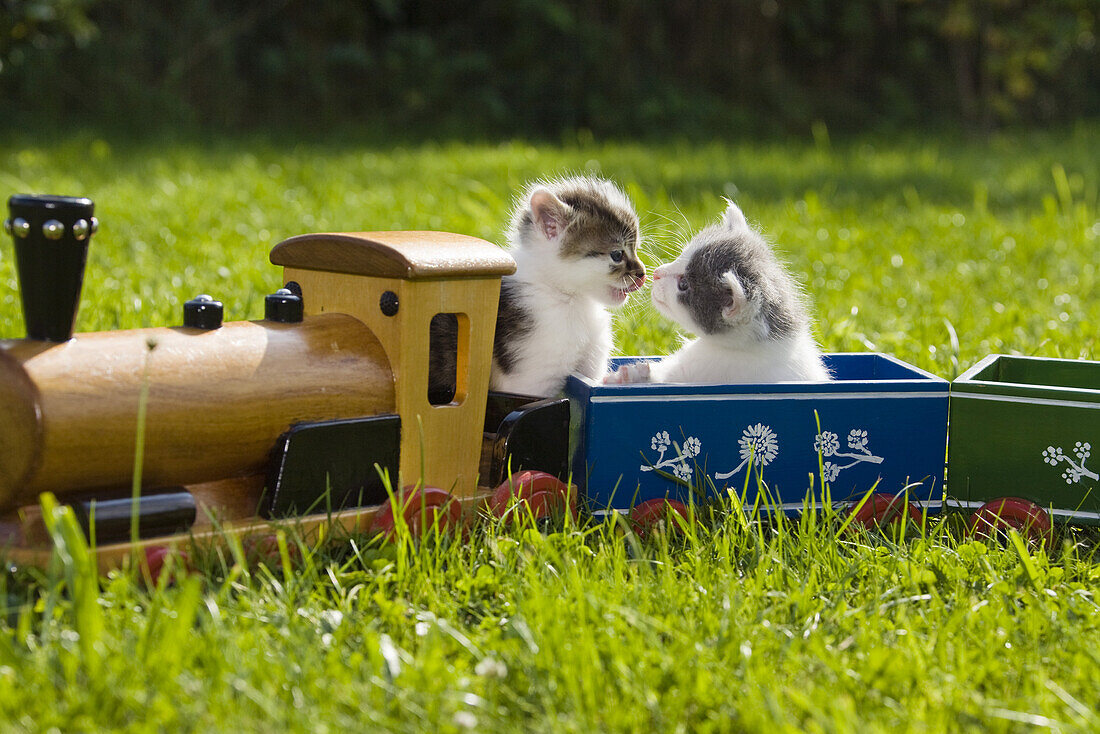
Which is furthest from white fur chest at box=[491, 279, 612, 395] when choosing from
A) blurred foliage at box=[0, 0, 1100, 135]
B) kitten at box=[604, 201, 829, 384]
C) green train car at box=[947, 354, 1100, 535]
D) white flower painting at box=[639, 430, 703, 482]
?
blurred foliage at box=[0, 0, 1100, 135]

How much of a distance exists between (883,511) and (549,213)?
91cm

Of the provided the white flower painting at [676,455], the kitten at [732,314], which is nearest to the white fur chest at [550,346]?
the kitten at [732,314]

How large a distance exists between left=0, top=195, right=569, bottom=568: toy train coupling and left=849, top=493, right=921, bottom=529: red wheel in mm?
584

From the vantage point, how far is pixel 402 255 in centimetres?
195

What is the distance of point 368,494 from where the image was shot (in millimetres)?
1987

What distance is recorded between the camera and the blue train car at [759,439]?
2.12 meters

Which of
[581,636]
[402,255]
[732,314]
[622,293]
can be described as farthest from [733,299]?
[581,636]

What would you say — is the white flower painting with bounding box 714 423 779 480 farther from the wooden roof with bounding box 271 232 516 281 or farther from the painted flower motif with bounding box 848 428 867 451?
the wooden roof with bounding box 271 232 516 281

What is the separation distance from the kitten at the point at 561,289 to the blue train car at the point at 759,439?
0.41 feet

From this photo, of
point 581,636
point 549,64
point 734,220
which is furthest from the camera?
point 549,64

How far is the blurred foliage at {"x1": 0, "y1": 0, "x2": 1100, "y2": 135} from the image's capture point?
889 centimetres

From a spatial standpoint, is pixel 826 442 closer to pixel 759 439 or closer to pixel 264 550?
pixel 759 439

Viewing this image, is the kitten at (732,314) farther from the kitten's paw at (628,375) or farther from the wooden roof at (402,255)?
the wooden roof at (402,255)

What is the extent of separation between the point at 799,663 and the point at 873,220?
14.5 feet
